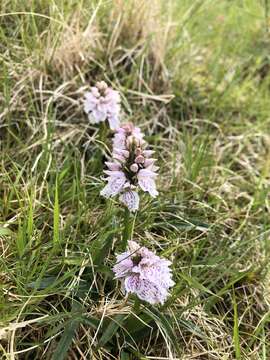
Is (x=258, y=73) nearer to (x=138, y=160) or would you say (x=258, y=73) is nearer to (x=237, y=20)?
(x=237, y=20)

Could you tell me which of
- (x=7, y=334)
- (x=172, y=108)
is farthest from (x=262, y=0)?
(x=7, y=334)

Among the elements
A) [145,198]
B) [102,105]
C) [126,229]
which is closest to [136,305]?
[126,229]

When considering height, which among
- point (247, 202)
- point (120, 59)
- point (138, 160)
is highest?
point (138, 160)

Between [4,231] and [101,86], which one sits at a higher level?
[101,86]

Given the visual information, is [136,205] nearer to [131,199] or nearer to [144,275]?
[131,199]

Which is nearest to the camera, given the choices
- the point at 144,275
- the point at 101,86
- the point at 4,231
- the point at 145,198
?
the point at 144,275

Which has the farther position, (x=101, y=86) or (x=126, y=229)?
(x=101, y=86)

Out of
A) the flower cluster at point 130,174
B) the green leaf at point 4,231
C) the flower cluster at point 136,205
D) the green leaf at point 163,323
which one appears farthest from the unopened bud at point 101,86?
the green leaf at point 163,323

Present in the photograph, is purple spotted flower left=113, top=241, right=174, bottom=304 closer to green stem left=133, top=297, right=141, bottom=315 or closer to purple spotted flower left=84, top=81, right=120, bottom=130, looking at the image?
green stem left=133, top=297, right=141, bottom=315
